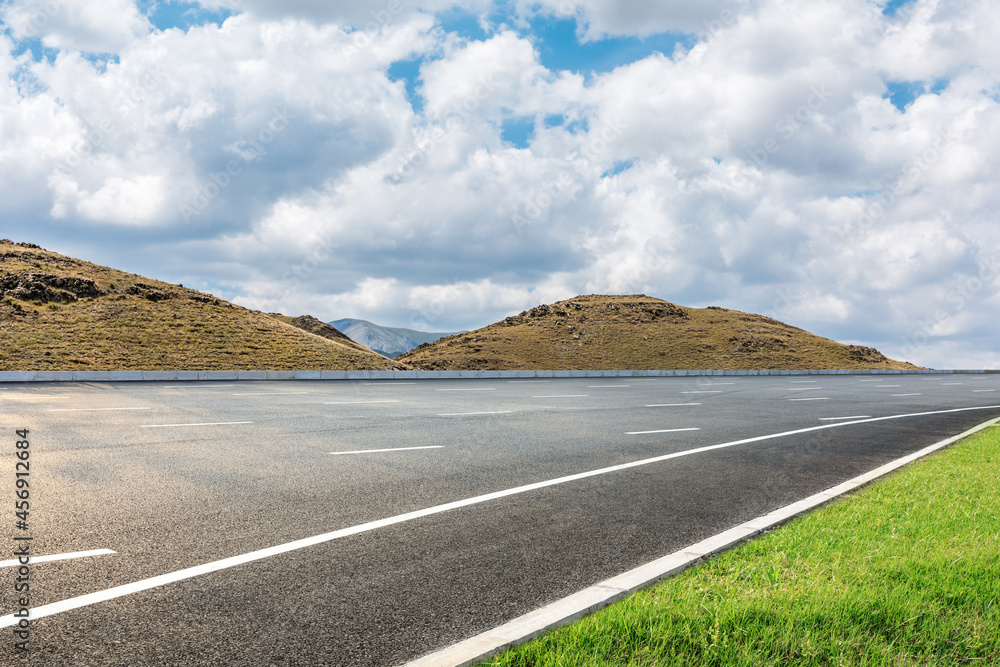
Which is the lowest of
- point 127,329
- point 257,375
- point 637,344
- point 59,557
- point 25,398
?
point 59,557

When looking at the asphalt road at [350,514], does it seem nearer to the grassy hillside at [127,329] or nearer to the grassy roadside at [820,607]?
the grassy roadside at [820,607]

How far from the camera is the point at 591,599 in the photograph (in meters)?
3.85

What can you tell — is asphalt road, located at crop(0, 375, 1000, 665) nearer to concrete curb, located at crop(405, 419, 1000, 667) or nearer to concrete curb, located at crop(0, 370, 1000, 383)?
concrete curb, located at crop(405, 419, 1000, 667)

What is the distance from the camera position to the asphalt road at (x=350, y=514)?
3.55m

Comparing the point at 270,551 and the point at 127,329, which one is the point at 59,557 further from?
the point at 127,329

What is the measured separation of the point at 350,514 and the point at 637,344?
3176 inches

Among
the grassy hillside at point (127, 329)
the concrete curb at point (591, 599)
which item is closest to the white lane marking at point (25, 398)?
the concrete curb at point (591, 599)

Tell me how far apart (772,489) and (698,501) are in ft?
3.78

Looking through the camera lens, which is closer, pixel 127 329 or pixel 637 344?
pixel 127 329

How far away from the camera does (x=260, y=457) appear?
28.5 feet

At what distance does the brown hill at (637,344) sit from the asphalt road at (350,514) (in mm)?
55837

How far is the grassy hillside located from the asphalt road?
99.3ft

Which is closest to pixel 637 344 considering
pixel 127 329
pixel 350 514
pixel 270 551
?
pixel 127 329

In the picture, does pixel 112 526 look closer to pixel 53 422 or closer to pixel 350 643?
pixel 350 643
